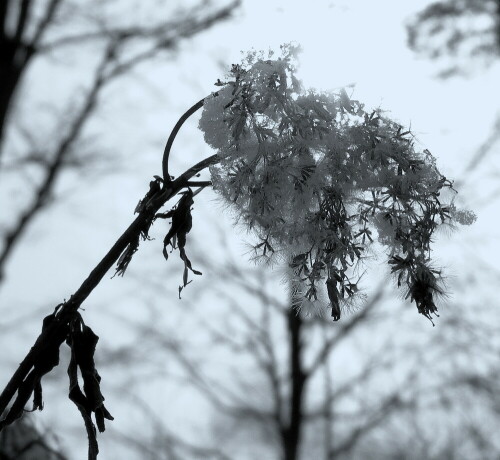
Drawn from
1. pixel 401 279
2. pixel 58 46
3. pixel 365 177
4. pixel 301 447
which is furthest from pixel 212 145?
pixel 58 46

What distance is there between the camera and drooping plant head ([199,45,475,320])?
1.67 meters

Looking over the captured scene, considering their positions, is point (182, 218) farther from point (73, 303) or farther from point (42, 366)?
point (42, 366)

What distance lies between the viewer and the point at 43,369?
61.4 inches

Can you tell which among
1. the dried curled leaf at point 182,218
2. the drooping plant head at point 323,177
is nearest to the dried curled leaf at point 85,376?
the dried curled leaf at point 182,218

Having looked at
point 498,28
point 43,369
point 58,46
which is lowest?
point 43,369

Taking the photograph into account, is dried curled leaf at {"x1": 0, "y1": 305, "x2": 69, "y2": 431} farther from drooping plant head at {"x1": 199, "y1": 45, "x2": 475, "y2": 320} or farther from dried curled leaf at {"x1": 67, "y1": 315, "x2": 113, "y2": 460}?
drooping plant head at {"x1": 199, "y1": 45, "x2": 475, "y2": 320}

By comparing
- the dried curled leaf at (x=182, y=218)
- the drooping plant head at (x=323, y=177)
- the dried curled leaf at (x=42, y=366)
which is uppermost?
the drooping plant head at (x=323, y=177)

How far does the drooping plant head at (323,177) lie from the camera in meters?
1.67

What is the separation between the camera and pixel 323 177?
167 centimetres

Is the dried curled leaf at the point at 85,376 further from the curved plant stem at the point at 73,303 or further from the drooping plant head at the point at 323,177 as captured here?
the drooping plant head at the point at 323,177

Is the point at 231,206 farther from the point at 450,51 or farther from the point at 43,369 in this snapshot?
the point at 450,51

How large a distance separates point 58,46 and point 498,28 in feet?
19.8

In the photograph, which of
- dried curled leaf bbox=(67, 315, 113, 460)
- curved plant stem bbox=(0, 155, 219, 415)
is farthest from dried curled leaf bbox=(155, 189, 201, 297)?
dried curled leaf bbox=(67, 315, 113, 460)

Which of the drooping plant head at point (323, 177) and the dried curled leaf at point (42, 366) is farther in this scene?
the drooping plant head at point (323, 177)
